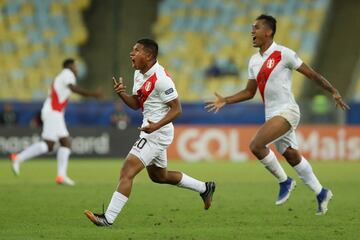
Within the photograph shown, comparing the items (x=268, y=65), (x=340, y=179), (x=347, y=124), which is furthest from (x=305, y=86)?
(x=268, y=65)

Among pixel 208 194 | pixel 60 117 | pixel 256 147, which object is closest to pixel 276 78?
pixel 256 147

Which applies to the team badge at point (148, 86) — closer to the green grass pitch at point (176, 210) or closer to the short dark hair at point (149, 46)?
the short dark hair at point (149, 46)

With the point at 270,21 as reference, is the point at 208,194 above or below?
below

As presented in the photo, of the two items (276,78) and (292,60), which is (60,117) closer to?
(276,78)

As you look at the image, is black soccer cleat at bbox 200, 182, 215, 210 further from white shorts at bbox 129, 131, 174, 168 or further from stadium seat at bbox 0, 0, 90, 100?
stadium seat at bbox 0, 0, 90, 100

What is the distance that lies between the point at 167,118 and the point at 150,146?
17.4 inches

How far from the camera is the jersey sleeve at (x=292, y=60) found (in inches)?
468

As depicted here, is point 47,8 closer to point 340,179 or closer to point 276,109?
point 340,179

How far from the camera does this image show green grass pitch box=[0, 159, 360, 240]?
9.68 m

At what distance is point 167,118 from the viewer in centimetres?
1012

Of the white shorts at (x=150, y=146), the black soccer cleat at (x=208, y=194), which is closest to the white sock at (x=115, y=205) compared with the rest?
the white shorts at (x=150, y=146)

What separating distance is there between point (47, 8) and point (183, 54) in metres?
5.45

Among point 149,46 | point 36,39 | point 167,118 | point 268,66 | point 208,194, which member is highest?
point 149,46

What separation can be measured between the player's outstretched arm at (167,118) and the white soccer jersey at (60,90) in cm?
750
